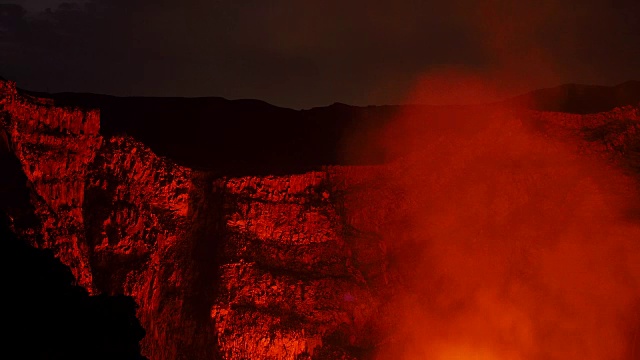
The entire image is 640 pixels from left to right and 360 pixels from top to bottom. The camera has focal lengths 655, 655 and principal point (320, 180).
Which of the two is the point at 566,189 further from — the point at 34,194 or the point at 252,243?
the point at 34,194

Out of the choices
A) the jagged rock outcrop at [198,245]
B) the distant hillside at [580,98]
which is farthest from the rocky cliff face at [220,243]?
the distant hillside at [580,98]

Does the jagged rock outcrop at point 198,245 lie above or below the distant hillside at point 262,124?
below

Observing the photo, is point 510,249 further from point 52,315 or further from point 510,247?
point 52,315

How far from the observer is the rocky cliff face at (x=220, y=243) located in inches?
578

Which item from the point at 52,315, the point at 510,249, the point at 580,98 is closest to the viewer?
the point at 52,315

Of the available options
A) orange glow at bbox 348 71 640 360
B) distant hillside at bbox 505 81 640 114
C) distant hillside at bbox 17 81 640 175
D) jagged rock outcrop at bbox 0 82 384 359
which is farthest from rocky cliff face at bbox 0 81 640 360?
distant hillside at bbox 505 81 640 114

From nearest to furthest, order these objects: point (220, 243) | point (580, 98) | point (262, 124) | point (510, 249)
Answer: point (220, 243) → point (510, 249) → point (580, 98) → point (262, 124)

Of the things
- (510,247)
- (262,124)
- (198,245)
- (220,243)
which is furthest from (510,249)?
(262,124)

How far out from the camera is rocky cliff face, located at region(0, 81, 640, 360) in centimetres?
1469

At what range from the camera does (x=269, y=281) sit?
1717cm

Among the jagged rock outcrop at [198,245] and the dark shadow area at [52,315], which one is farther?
the jagged rock outcrop at [198,245]

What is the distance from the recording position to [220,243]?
1761 cm

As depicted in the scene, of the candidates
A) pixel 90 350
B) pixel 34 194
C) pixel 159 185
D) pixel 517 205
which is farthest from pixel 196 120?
pixel 90 350

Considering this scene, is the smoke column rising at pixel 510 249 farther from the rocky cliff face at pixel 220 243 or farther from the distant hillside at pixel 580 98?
the distant hillside at pixel 580 98
